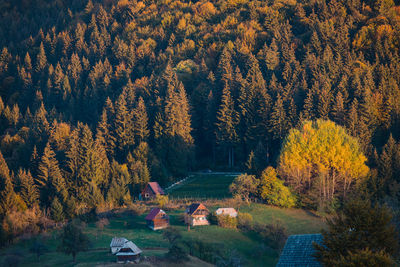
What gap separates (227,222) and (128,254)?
60.8 ft

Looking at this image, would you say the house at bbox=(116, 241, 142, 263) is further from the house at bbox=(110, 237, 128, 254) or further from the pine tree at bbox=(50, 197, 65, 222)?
the pine tree at bbox=(50, 197, 65, 222)

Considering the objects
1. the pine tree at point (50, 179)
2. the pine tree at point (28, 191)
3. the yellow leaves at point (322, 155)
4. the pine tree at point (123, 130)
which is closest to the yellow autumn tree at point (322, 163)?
the yellow leaves at point (322, 155)

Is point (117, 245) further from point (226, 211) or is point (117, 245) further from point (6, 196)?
point (6, 196)

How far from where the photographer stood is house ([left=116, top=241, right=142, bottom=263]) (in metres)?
58.9

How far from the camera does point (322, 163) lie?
289ft

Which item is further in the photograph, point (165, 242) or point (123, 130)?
point (123, 130)

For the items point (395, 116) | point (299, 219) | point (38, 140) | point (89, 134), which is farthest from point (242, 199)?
point (38, 140)

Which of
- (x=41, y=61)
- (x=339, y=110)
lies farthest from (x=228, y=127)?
(x=41, y=61)

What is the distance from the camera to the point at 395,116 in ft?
358

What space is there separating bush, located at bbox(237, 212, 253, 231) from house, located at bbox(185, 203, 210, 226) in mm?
4587

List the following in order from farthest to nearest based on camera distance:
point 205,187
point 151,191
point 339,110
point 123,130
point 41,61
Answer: point 41,61 < point 123,130 < point 339,110 < point 205,187 < point 151,191

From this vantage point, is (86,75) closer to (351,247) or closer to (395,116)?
(395,116)

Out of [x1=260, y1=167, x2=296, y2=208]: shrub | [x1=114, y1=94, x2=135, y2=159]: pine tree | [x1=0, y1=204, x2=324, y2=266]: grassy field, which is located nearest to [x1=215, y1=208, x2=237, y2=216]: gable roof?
[x1=0, y1=204, x2=324, y2=266]: grassy field

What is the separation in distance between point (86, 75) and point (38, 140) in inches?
2192
